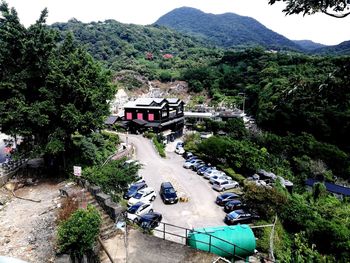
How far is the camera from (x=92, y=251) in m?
10.7

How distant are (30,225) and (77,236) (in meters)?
4.82

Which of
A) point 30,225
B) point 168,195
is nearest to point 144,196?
point 168,195

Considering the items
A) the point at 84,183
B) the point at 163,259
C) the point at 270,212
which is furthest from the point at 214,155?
the point at 163,259

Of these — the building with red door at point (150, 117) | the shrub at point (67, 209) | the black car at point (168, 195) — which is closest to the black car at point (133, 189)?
the black car at point (168, 195)

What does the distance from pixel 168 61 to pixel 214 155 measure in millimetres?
94968

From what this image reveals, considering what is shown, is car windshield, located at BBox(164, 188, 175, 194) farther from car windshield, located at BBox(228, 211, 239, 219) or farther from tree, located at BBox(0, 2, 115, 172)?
tree, located at BBox(0, 2, 115, 172)

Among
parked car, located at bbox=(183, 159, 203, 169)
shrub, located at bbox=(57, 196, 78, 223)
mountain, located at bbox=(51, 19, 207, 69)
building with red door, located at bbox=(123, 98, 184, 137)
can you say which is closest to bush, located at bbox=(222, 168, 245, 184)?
parked car, located at bbox=(183, 159, 203, 169)

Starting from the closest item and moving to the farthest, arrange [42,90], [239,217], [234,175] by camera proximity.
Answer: [42,90] < [239,217] < [234,175]

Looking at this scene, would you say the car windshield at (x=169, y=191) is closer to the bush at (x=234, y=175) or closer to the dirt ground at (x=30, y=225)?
the bush at (x=234, y=175)

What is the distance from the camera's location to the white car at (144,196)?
81.1ft

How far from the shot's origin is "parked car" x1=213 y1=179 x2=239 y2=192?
94.9 ft

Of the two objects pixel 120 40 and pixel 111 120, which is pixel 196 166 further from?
pixel 120 40

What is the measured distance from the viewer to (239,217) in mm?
22047

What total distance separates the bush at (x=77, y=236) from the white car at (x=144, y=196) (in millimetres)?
14083
